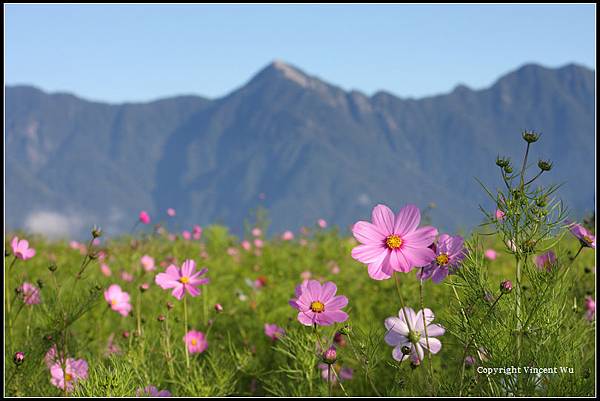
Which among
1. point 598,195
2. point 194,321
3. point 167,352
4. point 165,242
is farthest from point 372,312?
point 165,242

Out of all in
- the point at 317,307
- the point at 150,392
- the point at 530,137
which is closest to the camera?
the point at 530,137

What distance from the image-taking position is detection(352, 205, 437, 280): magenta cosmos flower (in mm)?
1080

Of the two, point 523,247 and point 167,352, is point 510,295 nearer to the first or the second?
point 523,247

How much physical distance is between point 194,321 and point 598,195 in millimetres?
1938

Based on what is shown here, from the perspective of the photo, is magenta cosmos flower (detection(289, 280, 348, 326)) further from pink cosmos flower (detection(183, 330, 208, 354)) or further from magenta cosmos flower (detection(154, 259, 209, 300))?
pink cosmos flower (detection(183, 330, 208, 354))

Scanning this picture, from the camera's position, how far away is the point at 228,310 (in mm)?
3162

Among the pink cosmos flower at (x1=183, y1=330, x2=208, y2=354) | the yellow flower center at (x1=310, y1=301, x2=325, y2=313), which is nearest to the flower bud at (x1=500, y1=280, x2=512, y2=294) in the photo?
the yellow flower center at (x1=310, y1=301, x2=325, y2=313)

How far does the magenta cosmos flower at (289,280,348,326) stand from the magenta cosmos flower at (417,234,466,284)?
7.3 inches

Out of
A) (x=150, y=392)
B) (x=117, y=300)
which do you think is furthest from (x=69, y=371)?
(x=117, y=300)

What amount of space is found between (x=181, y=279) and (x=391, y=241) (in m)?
0.88

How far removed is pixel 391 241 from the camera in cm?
112

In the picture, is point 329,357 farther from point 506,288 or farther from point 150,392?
point 150,392

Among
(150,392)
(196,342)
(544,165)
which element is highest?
(544,165)

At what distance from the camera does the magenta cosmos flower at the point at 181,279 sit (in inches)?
69.5
